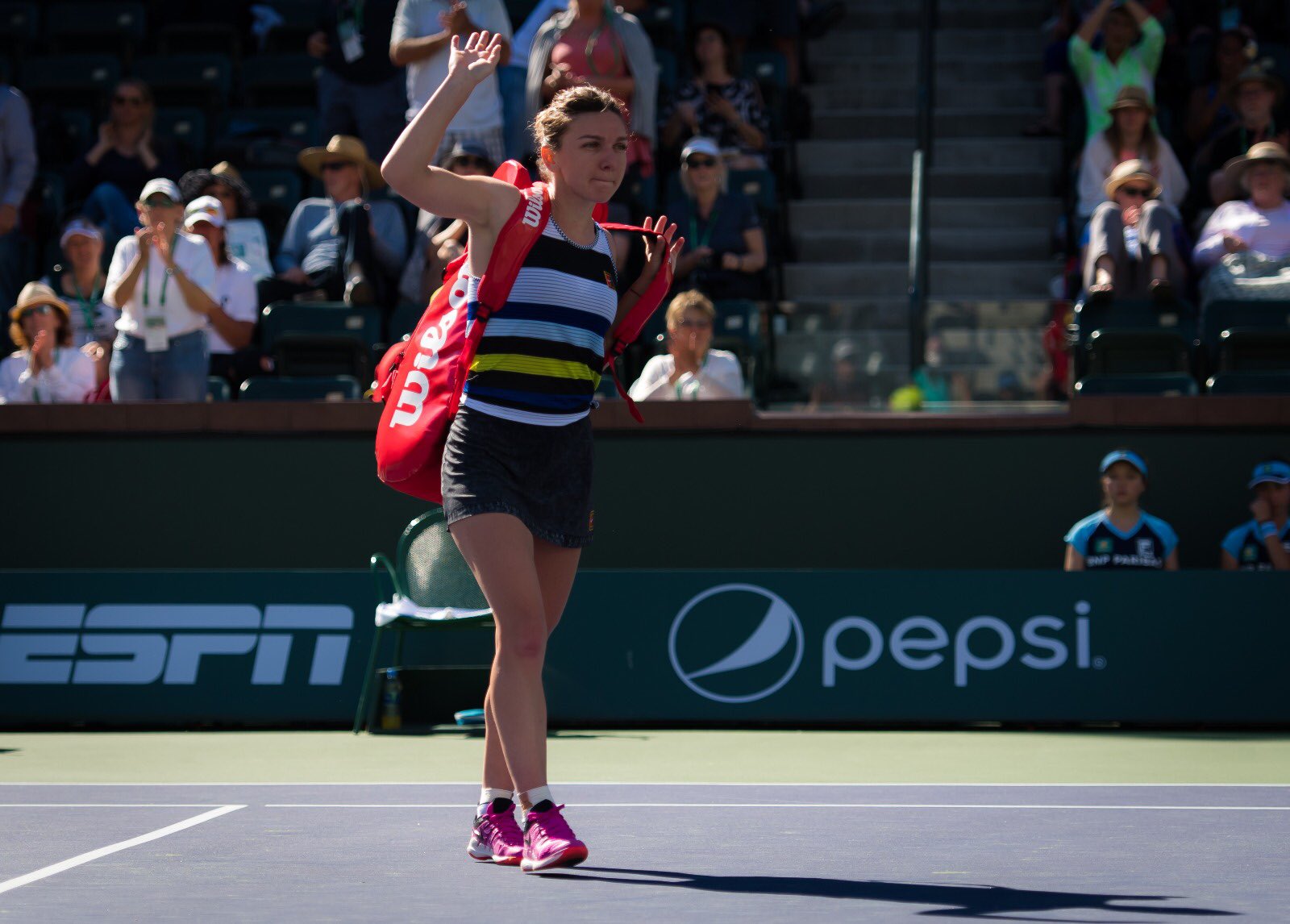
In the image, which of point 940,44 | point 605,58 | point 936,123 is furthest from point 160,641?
point 940,44

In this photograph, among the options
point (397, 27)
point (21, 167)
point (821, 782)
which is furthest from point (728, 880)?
point (21, 167)

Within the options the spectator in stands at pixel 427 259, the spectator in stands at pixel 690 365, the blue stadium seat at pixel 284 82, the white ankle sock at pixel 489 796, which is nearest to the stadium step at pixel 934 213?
the spectator in stands at pixel 427 259

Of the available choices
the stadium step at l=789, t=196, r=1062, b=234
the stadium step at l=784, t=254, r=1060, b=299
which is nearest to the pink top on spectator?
the stadium step at l=784, t=254, r=1060, b=299

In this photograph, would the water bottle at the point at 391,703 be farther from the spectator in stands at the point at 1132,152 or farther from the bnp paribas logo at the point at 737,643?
the spectator in stands at the point at 1132,152

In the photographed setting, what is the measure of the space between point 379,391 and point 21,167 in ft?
25.3

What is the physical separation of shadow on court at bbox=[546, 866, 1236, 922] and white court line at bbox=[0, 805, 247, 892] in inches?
45.6

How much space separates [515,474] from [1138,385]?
18.4 feet

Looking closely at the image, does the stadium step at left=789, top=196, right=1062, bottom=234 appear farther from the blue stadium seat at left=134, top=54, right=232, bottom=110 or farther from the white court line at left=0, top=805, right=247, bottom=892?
the white court line at left=0, top=805, right=247, bottom=892

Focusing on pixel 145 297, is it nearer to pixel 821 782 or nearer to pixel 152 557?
pixel 152 557

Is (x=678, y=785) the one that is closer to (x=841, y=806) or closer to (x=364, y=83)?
(x=841, y=806)

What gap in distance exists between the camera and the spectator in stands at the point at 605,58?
11.1 m

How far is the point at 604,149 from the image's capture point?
15.1 feet

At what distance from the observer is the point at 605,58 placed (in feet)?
36.5

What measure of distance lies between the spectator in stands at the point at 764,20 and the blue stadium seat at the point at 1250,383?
15.1ft
